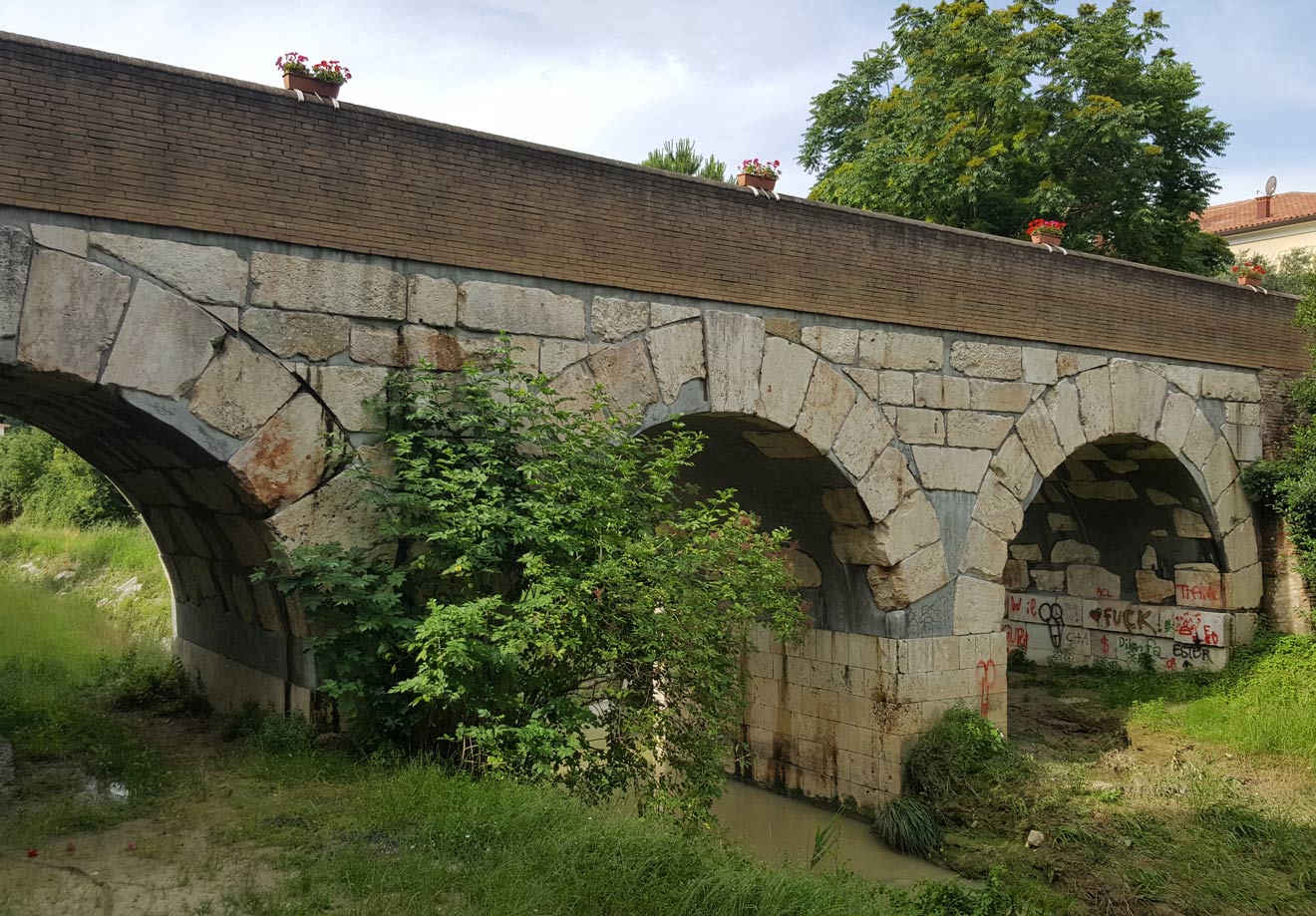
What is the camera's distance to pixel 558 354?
6.59m

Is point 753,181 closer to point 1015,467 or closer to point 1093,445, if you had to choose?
point 1015,467

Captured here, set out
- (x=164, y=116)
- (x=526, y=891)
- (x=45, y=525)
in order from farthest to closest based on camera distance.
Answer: (x=45, y=525) < (x=164, y=116) < (x=526, y=891)

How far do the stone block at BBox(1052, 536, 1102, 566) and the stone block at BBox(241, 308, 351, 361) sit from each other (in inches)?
346

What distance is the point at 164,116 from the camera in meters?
5.37

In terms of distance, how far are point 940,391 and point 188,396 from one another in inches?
212

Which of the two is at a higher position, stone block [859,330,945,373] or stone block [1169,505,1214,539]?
stone block [859,330,945,373]

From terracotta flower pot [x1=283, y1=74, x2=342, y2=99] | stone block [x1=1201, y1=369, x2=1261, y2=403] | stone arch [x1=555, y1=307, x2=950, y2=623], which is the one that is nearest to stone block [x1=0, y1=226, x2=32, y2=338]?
terracotta flower pot [x1=283, y1=74, x2=342, y2=99]

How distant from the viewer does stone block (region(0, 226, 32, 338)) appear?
16.0ft

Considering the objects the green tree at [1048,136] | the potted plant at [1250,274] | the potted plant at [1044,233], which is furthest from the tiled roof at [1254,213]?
the potted plant at [1044,233]

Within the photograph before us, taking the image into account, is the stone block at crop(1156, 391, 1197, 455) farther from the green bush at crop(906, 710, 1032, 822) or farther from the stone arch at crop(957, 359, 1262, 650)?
the green bush at crop(906, 710, 1032, 822)

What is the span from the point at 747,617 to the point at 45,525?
18621mm

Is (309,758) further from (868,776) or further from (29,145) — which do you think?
(868,776)

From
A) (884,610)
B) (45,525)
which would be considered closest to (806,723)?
(884,610)

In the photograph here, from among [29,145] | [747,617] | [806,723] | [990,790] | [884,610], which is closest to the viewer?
[29,145]
